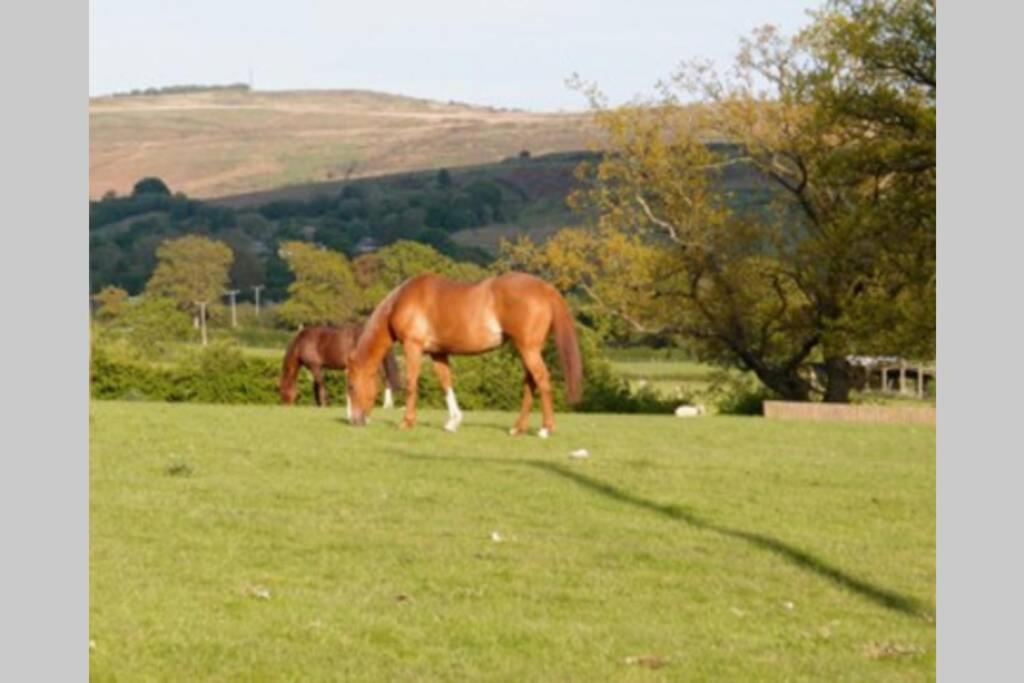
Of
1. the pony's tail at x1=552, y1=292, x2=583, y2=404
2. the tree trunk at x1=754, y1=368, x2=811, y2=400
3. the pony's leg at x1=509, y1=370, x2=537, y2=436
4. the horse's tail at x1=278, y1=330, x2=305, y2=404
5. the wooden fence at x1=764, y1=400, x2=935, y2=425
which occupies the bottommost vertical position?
the tree trunk at x1=754, y1=368, x2=811, y2=400

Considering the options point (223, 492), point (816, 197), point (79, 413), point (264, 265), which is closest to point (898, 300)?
point (816, 197)

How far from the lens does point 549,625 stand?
10.5 m

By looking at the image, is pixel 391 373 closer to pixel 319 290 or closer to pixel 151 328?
pixel 151 328

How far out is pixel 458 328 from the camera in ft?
91.7

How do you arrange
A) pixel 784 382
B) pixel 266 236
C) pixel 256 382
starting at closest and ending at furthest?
pixel 256 382 < pixel 784 382 < pixel 266 236

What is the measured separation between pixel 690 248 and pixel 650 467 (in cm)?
3532

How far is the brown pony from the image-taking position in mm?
27094

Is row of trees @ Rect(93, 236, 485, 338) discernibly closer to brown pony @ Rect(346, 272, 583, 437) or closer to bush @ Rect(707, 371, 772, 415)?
bush @ Rect(707, 371, 772, 415)

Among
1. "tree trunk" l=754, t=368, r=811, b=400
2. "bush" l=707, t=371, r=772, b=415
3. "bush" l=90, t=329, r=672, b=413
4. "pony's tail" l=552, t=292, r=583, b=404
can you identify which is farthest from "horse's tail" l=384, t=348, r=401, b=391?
"tree trunk" l=754, t=368, r=811, b=400

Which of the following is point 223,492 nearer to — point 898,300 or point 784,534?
point 784,534

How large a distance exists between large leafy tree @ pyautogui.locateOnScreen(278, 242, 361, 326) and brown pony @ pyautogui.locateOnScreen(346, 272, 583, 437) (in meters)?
88.9

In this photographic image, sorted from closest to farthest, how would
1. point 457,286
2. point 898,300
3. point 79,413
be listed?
point 79,413 → point 457,286 → point 898,300

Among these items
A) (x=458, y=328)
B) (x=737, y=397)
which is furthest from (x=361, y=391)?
(x=737, y=397)

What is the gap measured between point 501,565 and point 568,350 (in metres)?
13.6
